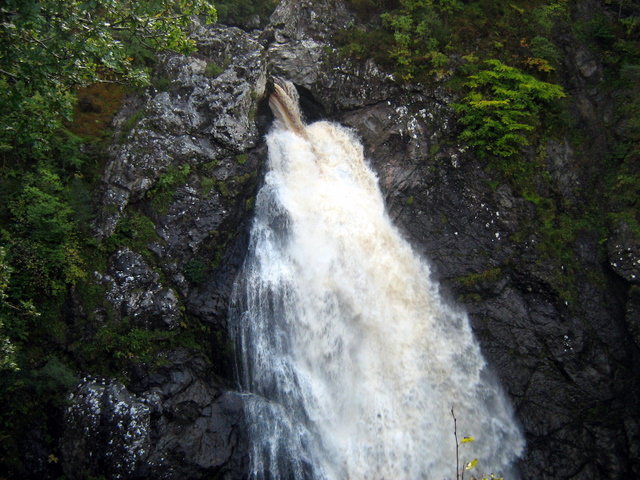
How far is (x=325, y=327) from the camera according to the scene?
37.9ft

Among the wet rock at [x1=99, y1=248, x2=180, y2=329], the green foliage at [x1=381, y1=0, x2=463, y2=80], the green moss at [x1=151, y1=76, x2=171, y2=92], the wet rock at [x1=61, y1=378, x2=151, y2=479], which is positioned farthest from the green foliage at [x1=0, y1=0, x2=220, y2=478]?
the green foliage at [x1=381, y1=0, x2=463, y2=80]

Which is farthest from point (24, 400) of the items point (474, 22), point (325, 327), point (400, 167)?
point (474, 22)

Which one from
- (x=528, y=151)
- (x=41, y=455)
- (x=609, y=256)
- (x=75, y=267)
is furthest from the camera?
(x=528, y=151)

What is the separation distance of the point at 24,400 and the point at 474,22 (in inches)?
697

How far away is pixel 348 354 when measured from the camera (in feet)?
37.7

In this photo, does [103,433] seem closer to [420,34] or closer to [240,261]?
[240,261]

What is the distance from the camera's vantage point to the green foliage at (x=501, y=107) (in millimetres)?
13523

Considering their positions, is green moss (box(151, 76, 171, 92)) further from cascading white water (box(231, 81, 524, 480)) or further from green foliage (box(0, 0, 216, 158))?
green foliage (box(0, 0, 216, 158))

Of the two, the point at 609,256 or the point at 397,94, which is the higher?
the point at 397,94

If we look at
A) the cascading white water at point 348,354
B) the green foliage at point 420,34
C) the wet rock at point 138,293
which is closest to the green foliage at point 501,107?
the green foliage at point 420,34

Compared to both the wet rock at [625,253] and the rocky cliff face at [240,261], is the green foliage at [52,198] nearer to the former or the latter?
the rocky cliff face at [240,261]

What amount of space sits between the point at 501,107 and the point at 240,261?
9.44 meters

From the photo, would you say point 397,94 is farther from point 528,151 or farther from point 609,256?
point 609,256

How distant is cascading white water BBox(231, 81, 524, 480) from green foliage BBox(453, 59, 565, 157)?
4.17 meters
